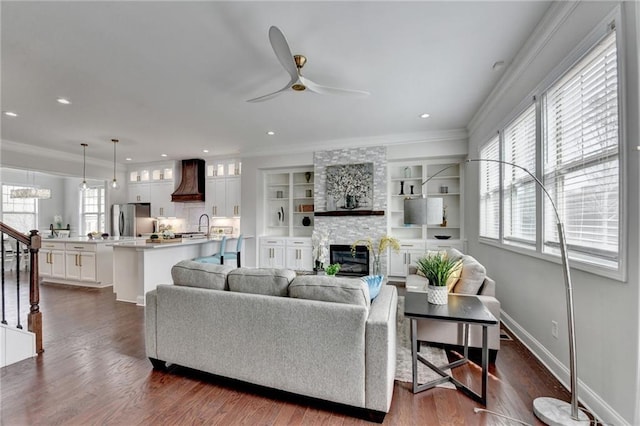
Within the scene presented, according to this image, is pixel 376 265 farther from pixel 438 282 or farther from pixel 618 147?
pixel 618 147

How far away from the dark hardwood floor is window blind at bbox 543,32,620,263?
43.6 inches

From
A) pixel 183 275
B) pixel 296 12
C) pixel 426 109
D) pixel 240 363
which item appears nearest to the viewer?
pixel 240 363

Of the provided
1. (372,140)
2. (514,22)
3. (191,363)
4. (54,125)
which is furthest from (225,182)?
(514,22)

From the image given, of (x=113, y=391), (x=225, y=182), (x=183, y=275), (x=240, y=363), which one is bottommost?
(x=113, y=391)

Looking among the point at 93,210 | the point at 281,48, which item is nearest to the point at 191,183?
the point at 93,210

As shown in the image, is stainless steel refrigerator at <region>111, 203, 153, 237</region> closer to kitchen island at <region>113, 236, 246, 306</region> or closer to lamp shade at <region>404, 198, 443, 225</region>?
kitchen island at <region>113, 236, 246, 306</region>

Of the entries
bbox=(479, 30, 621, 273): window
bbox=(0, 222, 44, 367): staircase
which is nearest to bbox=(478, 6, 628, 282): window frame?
bbox=(479, 30, 621, 273): window

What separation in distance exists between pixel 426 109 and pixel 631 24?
8.81 feet

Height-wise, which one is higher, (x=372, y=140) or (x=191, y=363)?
(x=372, y=140)

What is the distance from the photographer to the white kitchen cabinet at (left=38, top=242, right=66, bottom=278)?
5.50m

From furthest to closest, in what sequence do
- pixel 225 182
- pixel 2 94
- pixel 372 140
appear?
pixel 225 182 → pixel 372 140 → pixel 2 94

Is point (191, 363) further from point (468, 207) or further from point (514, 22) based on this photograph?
point (468, 207)

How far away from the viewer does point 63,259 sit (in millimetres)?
5484

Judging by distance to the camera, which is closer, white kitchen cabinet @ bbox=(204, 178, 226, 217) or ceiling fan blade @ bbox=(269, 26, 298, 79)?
ceiling fan blade @ bbox=(269, 26, 298, 79)
